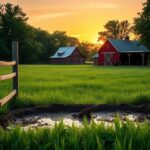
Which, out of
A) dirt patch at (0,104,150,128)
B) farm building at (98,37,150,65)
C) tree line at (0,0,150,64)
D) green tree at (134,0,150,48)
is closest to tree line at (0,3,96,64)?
tree line at (0,0,150,64)

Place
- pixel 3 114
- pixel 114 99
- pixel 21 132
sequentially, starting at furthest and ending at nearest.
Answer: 1. pixel 114 99
2. pixel 3 114
3. pixel 21 132

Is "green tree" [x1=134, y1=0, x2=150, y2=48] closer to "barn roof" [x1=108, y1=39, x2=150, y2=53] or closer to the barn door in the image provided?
"barn roof" [x1=108, y1=39, x2=150, y2=53]

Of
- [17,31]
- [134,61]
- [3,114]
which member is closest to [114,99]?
[3,114]

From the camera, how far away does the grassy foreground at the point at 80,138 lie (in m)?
5.08

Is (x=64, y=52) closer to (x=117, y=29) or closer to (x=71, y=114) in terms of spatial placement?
(x=117, y=29)

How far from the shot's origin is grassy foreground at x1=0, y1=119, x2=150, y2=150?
5082 millimetres

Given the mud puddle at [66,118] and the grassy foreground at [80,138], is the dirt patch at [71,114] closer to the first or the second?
the mud puddle at [66,118]

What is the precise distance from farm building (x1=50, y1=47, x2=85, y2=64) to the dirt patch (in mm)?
99461

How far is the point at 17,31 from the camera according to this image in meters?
102

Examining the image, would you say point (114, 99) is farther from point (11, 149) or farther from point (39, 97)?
point (11, 149)

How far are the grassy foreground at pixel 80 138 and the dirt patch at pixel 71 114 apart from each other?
366cm

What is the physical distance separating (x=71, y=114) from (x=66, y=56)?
10040cm

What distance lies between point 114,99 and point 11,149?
8.15 meters

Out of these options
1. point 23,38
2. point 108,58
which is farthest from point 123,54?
point 23,38
